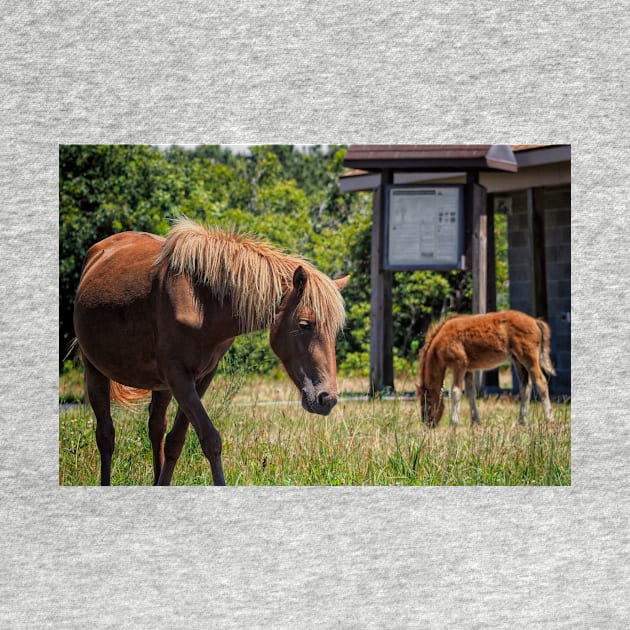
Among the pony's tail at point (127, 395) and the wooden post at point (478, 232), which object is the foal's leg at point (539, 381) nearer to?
the wooden post at point (478, 232)

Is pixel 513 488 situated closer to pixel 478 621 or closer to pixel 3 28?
pixel 478 621

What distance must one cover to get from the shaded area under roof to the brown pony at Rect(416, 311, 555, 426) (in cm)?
123

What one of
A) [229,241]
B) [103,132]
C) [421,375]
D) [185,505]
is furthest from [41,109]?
[421,375]

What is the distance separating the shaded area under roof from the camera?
7.34 metres

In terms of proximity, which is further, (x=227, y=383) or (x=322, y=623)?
(x=227, y=383)

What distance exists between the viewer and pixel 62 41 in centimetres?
428

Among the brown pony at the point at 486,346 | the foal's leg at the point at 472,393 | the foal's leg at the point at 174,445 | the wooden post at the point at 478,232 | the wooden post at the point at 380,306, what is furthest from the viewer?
the wooden post at the point at 380,306

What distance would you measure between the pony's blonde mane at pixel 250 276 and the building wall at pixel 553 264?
524cm

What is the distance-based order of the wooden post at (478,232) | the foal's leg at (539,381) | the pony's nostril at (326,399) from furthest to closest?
the wooden post at (478,232)
the foal's leg at (539,381)
the pony's nostril at (326,399)

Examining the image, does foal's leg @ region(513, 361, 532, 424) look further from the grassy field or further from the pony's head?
the pony's head

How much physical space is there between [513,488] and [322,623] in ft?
3.28

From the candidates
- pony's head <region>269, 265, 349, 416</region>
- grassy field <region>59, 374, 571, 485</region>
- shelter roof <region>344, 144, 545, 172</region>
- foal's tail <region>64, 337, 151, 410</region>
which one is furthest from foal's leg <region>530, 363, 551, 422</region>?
pony's head <region>269, 265, 349, 416</region>

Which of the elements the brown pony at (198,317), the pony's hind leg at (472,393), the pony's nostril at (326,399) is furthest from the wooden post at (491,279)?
the pony's nostril at (326,399)

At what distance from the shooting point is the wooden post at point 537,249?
9.34 m
